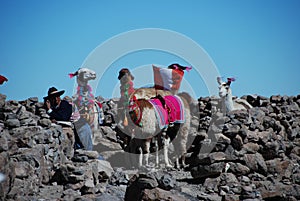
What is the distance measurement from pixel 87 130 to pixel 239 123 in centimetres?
380

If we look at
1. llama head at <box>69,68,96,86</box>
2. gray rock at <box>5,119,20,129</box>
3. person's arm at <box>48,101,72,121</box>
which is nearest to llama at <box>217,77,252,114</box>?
llama head at <box>69,68,96,86</box>

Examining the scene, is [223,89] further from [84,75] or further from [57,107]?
[57,107]

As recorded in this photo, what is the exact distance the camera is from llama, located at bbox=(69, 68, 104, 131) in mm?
9555

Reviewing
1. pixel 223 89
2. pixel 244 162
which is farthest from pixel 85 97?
pixel 223 89

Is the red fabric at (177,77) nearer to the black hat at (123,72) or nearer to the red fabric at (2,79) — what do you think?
the black hat at (123,72)

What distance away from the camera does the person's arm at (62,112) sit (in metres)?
9.07

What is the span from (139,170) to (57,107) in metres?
2.45

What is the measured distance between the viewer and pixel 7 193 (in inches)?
195

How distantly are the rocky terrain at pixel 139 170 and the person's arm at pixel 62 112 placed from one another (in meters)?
0.30

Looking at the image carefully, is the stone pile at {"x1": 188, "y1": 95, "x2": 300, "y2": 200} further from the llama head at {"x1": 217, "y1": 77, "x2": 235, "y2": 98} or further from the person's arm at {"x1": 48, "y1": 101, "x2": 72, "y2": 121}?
the person's arm at {"x1": 48, "y1": 101, "x2": 72, "y2": 121}

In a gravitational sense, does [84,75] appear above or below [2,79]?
above

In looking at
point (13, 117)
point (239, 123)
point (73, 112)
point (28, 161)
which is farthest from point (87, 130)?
point (239, 123)

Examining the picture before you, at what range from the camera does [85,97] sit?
9.62 metres

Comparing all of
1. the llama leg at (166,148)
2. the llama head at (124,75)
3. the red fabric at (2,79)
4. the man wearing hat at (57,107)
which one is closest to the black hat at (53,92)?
the man wearing hat at (57,107)
